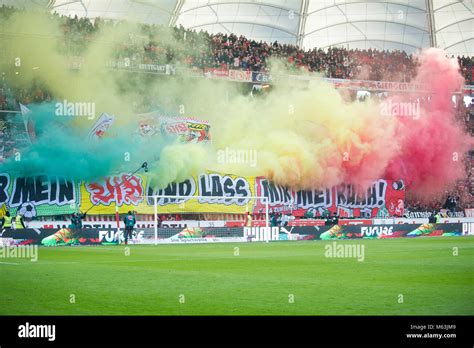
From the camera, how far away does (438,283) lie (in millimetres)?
17203

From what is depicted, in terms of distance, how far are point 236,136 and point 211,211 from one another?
7.02 m

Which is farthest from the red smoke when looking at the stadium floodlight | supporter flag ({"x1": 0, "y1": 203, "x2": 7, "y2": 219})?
supporter flag ({"x1": 0, "y1": 203, "x2": 7, "y2": 219})

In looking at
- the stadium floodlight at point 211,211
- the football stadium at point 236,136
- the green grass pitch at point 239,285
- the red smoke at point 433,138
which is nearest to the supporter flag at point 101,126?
the football stadium at point 236,136

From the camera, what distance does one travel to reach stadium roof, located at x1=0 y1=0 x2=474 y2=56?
57062 millimetres

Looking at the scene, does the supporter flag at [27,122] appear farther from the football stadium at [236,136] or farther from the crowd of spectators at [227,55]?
the crowd of spectators at [227,55]

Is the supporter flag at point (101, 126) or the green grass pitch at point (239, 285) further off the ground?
the supporter flag at point (101, 126)

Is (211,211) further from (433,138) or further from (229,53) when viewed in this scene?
(433,138)

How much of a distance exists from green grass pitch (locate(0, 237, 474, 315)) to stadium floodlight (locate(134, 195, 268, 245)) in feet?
44.3

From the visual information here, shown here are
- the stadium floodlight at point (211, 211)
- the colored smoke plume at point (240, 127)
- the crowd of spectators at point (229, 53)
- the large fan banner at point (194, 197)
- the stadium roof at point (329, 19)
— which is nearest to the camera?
the stadium floodlight at point (211, 211)

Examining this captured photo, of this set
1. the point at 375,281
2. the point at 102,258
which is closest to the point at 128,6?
the point at 102,258

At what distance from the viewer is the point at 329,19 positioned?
2367 inches

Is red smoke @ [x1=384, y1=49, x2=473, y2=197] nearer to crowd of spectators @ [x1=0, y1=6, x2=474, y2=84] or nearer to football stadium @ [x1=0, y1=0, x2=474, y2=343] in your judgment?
football stadium @ [x1=0, y1=0, x2=474, y2=343]

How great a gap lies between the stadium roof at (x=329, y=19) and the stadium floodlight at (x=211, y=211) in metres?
15.9

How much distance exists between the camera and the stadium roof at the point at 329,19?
57.1 meters
